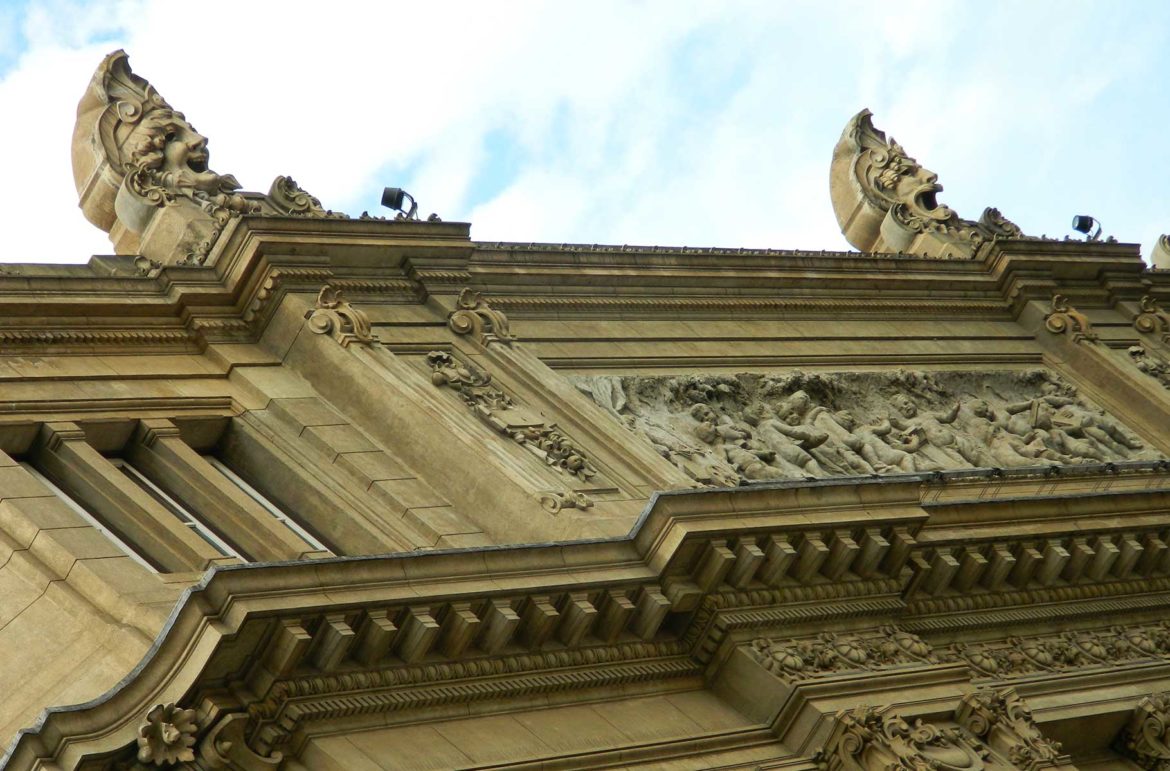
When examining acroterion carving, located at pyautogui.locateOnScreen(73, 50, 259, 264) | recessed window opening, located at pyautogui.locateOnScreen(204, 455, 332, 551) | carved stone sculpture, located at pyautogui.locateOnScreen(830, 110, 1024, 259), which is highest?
carved stone sculpture, located at pyautogui.locateOnScreen(830, 110, 1024, 259)

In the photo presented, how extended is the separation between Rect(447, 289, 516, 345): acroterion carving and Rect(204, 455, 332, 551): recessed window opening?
3.12 m

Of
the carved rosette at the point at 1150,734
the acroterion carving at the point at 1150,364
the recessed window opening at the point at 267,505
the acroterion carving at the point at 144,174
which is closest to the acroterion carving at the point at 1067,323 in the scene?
the acroterion carving at the point at 1150,364

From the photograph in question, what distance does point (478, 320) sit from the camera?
76.4 ft

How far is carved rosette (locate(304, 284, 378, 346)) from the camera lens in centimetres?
2200

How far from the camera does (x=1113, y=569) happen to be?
22609 mm

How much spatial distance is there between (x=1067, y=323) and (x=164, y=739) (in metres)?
17.2

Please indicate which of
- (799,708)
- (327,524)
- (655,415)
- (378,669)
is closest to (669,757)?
(799,708)

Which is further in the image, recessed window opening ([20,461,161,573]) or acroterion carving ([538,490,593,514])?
acroterion carving ([538,490,593,514])

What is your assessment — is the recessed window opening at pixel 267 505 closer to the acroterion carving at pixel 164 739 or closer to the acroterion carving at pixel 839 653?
the acroterion carving at pixel 839 653

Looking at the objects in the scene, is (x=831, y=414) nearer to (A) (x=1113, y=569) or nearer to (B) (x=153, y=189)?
(A) (x=1113, y=569)

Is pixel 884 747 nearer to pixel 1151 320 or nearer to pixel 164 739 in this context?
pixel 164 739

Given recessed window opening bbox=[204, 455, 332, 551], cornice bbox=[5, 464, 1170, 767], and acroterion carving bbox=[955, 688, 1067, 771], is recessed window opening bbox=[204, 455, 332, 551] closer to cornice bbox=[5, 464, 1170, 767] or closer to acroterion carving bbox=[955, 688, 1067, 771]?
cornice bbox=[5, 464, 1170, 767]

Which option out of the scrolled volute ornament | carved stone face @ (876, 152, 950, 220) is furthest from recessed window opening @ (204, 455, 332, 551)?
carved stone face @ (876, 152, 950, 220)

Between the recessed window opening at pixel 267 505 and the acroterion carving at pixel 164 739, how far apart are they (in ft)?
17.5
